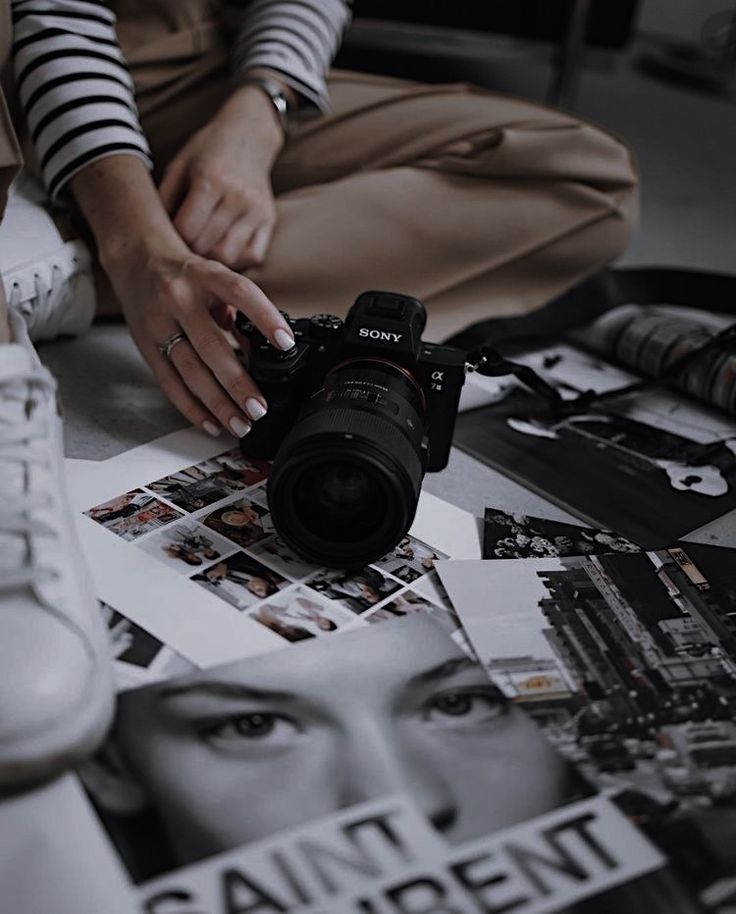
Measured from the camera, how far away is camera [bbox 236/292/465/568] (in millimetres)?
621

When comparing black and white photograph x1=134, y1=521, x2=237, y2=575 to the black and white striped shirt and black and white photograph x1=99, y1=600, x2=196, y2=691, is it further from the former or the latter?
the black and white striped shirt

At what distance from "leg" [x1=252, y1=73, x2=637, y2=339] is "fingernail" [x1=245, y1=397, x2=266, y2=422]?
0.81ft

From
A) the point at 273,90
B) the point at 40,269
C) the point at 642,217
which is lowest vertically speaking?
the point at 642,217

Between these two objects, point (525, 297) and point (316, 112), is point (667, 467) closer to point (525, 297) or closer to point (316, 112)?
point (525, 297)

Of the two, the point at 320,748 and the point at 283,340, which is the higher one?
the point at 283,340

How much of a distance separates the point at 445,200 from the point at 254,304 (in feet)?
1.17

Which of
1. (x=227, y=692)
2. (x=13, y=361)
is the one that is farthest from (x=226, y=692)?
(x=13, y=361)

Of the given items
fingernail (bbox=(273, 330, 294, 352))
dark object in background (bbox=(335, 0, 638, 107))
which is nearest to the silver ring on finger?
fingernail (bbox=(273, 330, 294, 352))

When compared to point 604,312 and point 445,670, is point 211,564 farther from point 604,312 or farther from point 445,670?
point 604,312

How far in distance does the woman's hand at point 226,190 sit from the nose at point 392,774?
486mm

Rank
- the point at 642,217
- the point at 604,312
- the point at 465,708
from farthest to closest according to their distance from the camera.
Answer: the point at 642,217, the point at 604,312, the point at 465,708

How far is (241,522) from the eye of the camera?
730 millimetres

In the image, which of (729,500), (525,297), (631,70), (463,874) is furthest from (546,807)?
(631,70)

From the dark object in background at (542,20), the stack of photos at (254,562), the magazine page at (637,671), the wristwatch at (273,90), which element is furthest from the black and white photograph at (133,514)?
the dark object in background at (542,20)
